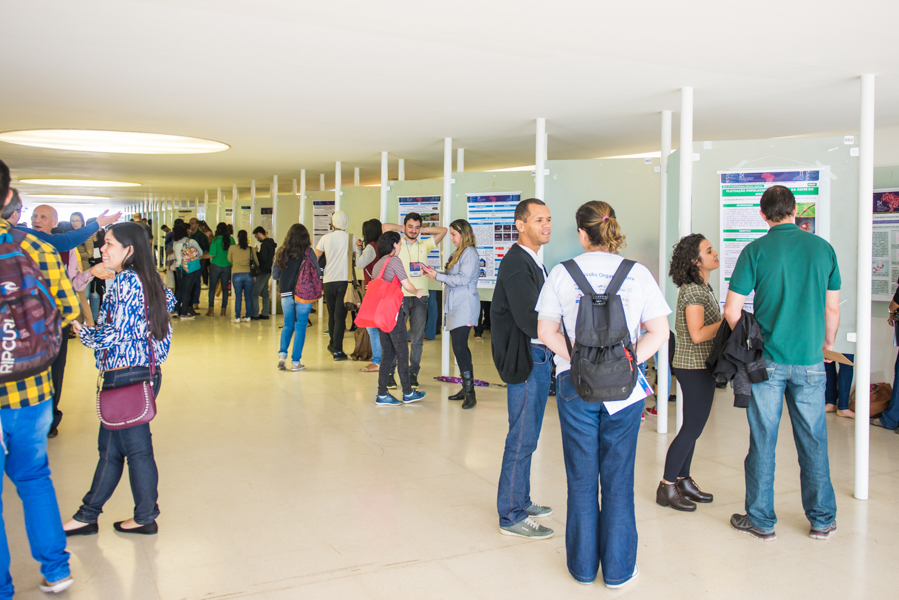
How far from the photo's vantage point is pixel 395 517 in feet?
11.4

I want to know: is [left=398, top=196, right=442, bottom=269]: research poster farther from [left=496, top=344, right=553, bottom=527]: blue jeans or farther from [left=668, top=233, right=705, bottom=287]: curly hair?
[left=496, top=344, right=553, bottom=527]: blue jeans

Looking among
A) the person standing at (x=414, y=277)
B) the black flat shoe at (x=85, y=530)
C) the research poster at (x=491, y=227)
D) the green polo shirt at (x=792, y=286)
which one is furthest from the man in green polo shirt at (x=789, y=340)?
the research poster at (x=491, y=227)

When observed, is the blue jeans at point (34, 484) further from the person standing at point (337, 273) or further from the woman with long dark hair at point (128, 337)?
the person standing at point (337, 273)

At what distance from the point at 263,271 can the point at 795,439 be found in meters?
10.1

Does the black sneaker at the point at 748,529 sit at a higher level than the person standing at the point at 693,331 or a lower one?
lower

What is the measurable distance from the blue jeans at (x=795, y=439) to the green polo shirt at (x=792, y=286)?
94mm

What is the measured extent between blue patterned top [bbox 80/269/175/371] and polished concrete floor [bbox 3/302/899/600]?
0.89 m

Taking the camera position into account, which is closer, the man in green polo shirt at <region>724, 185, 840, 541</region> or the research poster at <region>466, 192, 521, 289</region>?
the man in green polo shirt at <region>724, 185, 840, 541</region>

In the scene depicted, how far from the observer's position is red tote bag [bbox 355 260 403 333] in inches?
222

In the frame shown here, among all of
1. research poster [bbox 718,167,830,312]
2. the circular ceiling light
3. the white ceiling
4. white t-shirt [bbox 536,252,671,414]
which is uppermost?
the circular ceiling light

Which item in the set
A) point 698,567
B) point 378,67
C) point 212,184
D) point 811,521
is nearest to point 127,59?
point 378,67

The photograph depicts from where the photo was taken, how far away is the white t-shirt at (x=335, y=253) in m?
8.34

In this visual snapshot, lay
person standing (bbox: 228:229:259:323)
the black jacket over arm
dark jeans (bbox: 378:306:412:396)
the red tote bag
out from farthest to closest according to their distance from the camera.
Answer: person standing (bbox: 228:229:259:323)
dark jeans (bbox: 378:306:412:396)
the red tote bag
the black jacket over arm

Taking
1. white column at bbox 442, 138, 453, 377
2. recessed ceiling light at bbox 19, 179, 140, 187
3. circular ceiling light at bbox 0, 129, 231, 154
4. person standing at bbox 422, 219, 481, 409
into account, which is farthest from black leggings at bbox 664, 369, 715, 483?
recessed ceiling light at bbox 19, 179, 140, 187
